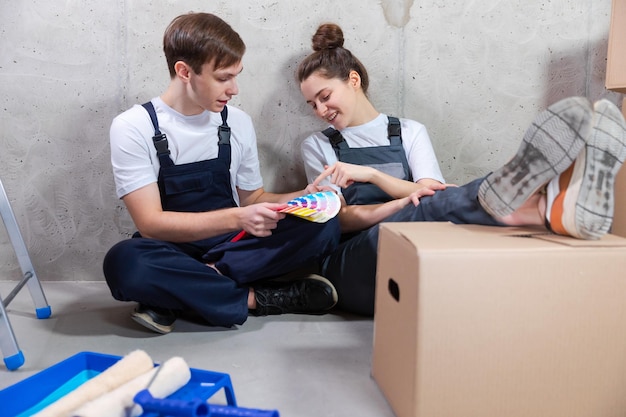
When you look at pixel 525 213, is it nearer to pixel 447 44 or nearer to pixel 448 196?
pixel 448 196

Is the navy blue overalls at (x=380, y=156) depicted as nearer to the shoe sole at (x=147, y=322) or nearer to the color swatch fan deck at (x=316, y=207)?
the color swatch fan deck at (x=316, y=207)

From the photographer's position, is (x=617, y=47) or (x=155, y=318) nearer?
(x=155, y=318)

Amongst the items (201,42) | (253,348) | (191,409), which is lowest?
(253,348)

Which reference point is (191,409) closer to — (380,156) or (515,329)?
(515,329)

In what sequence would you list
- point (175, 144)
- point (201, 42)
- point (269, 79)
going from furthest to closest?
Result: point (269, 79)
point (175, 144)
point (201, 42)

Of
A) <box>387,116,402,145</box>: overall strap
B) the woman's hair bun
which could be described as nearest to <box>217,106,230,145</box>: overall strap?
the woman's hair bun

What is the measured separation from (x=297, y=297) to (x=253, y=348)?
32cm

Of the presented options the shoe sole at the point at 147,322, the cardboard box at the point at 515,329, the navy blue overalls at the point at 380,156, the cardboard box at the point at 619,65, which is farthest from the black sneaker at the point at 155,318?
the cardboard box at the point at 619,65

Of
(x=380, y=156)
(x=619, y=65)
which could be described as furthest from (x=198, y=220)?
(x=619, y=65)

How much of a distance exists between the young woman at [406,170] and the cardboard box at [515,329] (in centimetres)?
12

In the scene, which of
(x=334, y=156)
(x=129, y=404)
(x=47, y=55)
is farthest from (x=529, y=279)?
(x=47, y=55)

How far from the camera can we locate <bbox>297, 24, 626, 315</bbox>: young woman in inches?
46.3

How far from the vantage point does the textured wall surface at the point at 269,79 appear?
2.13 metres

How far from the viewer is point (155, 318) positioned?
1.68 meters
